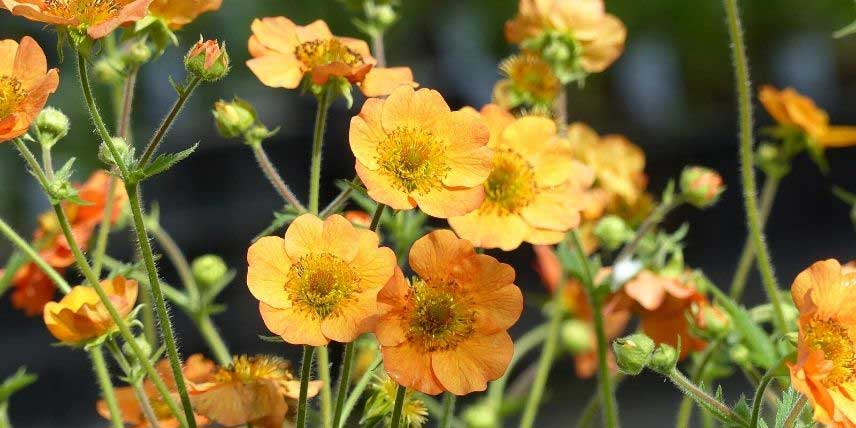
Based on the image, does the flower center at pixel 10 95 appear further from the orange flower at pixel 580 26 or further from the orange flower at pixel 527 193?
the orange flower at pixel 580 26

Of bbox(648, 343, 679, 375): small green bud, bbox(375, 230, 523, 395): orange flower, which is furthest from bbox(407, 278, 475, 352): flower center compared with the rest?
bbox(648, 343, 679, 375): small green bud

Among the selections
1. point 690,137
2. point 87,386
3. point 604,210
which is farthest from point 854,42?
point 604,210

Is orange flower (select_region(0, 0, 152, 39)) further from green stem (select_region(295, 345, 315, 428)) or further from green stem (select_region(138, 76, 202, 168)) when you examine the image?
green stem (select_region(295, 345, 315, 428))

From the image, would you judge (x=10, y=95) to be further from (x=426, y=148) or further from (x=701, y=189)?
(x=701, y=189)

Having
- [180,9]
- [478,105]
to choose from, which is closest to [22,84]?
[180,9]

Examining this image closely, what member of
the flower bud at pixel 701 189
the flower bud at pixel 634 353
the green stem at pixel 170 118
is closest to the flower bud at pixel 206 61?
the green stem at pixel 170 118

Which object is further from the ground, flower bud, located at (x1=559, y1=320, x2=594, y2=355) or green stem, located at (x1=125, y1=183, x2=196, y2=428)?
green stem, located at (x1=125, y1=183, x2=196, y2=428)

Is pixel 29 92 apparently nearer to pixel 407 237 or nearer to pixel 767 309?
pixel 407 237
